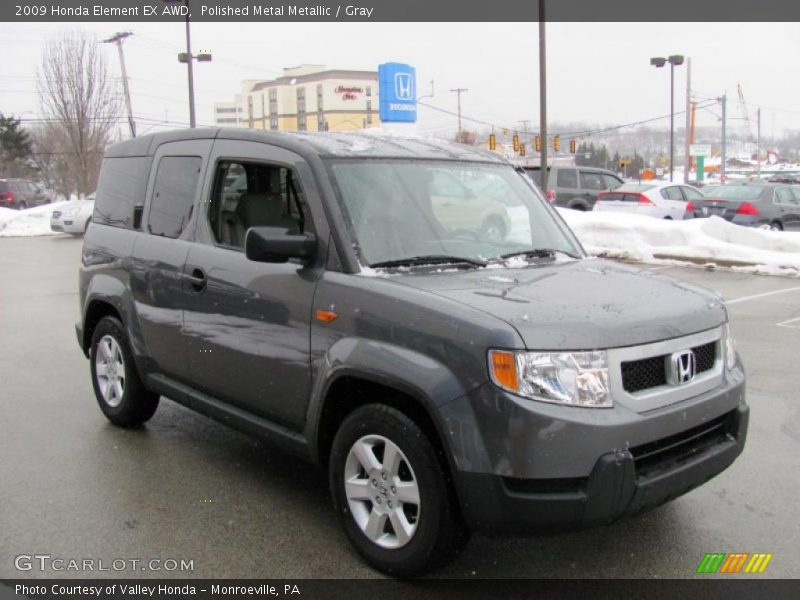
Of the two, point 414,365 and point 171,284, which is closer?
point 414,365

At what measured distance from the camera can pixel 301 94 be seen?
7294 centimetres

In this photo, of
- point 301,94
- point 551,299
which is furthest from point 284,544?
point 301,94

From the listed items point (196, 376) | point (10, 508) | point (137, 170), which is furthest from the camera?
point (137, 170)

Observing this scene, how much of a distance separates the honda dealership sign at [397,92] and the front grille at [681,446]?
70.1 feet

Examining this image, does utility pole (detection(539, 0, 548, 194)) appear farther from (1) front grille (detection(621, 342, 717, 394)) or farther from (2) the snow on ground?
(2) the snow on ground

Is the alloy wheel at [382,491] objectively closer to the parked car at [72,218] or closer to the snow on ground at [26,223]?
the parked car at [72,218]

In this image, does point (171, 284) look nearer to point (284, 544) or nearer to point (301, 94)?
point (284, 544)

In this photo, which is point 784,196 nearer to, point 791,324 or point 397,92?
point 791,324

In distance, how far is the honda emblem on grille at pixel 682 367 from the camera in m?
3.24

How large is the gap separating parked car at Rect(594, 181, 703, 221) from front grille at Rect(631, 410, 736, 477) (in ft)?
57.9

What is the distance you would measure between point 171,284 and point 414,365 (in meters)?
2.03

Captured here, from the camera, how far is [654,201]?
812 inches

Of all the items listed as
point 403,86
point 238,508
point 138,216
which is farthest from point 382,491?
point 403,86

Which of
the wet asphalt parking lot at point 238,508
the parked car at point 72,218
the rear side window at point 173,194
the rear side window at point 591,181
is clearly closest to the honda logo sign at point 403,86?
the rear side window at point 591,181
